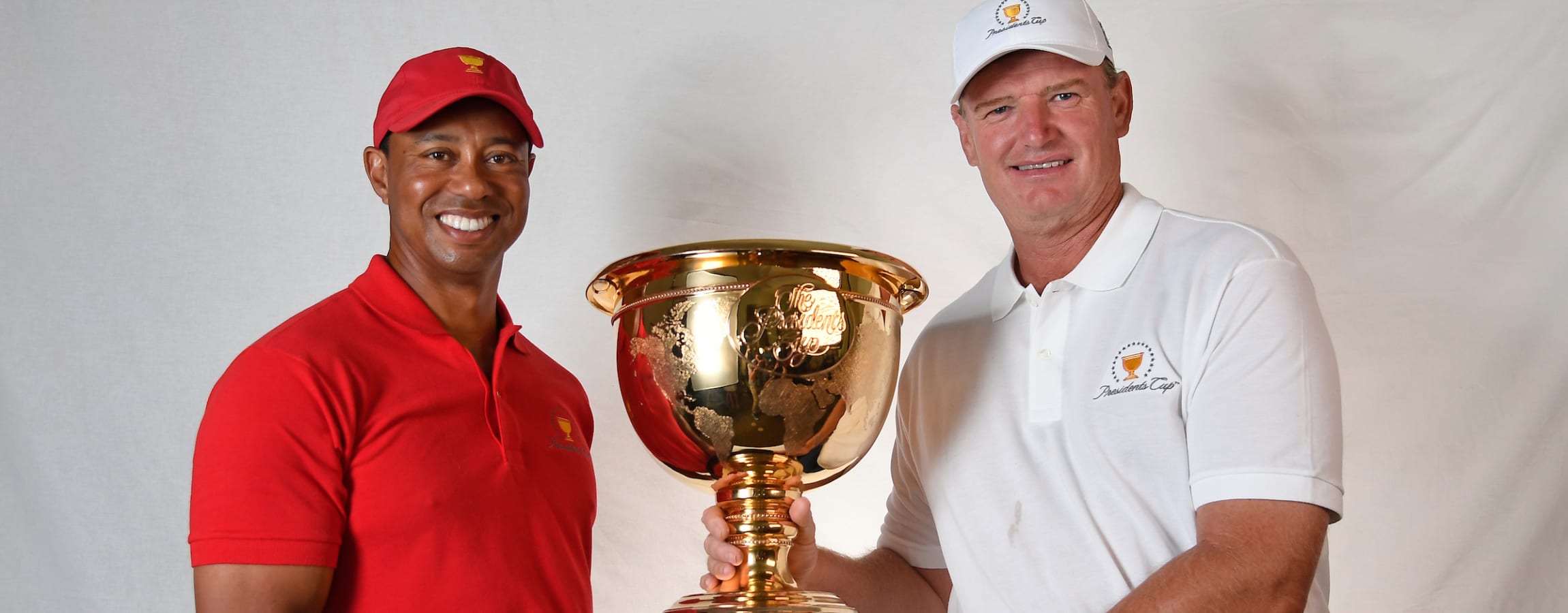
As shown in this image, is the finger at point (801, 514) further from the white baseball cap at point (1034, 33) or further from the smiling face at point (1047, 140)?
the white baseball cap at point (1034, 33)

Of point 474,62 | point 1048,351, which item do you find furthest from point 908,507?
point 474,62

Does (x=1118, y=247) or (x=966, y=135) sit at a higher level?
(x=966, y=135)

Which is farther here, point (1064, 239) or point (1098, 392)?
point (1064, 239)

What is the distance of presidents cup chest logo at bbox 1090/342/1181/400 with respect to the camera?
168cm

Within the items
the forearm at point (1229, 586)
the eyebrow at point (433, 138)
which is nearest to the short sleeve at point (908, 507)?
the forearm at point (1229, 586)

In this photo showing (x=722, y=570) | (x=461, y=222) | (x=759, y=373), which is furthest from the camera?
(x=461, y=222)

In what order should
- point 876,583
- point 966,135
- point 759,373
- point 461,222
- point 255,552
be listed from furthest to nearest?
1. point 876,583
2. point 966,135
3. point 461,222
4. point 759,373
5. point 255,552

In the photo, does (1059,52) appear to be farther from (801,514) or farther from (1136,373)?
(801,514)

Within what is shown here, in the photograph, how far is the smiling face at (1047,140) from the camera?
6.07 feet

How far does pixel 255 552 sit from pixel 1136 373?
3.86ft

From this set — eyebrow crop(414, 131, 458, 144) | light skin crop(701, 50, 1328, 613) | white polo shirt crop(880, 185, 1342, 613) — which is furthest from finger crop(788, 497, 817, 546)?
eyebrow crop(414, 131, 458, 144)

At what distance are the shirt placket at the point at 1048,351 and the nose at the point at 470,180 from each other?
0.84m

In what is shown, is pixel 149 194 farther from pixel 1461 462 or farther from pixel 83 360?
pixel 1461 462

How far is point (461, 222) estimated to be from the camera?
1.78 meters
